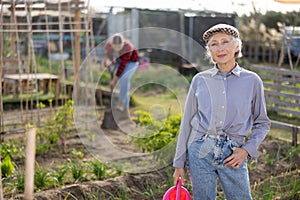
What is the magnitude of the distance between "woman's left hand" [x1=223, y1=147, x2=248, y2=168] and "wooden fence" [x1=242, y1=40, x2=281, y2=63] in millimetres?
11669

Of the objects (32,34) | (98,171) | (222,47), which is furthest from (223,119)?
(32,34)

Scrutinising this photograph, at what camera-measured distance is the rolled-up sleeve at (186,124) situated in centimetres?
271

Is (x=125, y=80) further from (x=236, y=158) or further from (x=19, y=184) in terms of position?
(x=236, y=158)

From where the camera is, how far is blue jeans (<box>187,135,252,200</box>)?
264 centimetres

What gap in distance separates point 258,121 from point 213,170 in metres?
0.35

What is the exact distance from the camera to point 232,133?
2656mm

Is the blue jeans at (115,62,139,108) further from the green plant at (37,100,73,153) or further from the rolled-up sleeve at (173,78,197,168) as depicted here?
the rolled-up sleeve at (173,78,197,168)

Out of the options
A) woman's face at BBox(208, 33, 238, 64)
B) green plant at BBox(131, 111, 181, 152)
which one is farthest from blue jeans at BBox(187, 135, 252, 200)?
green plant at BBox(131, 111, 181, 152)

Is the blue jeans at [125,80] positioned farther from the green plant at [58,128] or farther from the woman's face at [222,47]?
the woman's face at [222,47]

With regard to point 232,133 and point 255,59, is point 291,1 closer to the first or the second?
point 232,133

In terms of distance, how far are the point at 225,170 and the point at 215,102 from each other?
1.19 ft

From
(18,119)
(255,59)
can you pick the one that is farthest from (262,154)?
(255,59)

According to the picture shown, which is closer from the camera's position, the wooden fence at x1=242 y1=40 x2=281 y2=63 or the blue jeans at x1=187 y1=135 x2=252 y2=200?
the blue jeans at x1=187 y1=135 x2=252 y2=200

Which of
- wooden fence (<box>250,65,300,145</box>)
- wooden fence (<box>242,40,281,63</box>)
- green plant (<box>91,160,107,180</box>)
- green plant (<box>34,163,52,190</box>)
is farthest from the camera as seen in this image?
wooden fence (<box>242,40,281,63</box>)
